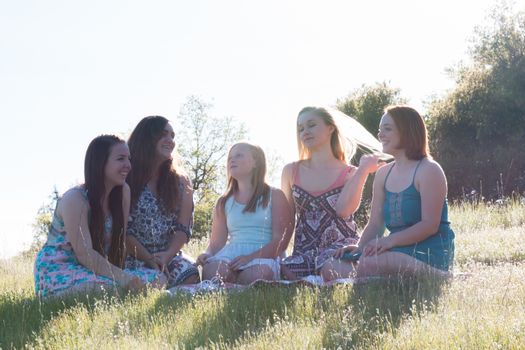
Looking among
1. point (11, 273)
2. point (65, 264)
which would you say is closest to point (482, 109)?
point (11, 273)

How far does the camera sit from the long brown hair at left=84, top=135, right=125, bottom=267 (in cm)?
633

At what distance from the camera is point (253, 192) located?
7.18m

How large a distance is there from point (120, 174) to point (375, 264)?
2.45 meters

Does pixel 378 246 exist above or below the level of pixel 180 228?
below

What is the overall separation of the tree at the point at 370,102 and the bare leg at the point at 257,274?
2341 centimetres

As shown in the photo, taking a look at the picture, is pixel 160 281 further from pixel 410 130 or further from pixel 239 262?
pixel 410 130

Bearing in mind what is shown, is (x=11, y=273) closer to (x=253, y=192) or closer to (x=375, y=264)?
(x=253, y=192)

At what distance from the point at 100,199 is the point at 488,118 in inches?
895

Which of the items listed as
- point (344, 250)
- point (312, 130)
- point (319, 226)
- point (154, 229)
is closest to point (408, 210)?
point (344, 250)

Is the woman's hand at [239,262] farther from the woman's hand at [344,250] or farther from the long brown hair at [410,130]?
the long brown hair at [410,130]

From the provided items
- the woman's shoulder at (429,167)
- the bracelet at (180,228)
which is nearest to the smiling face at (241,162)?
the bracelet at (180,228)

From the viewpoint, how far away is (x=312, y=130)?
708 cm

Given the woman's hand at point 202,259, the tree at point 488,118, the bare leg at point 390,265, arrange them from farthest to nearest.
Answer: the tree at point 488,118 → the woman's hand at point 202,259 → the bare leg at point 390,265

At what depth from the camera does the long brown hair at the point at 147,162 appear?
7129 millimetres
